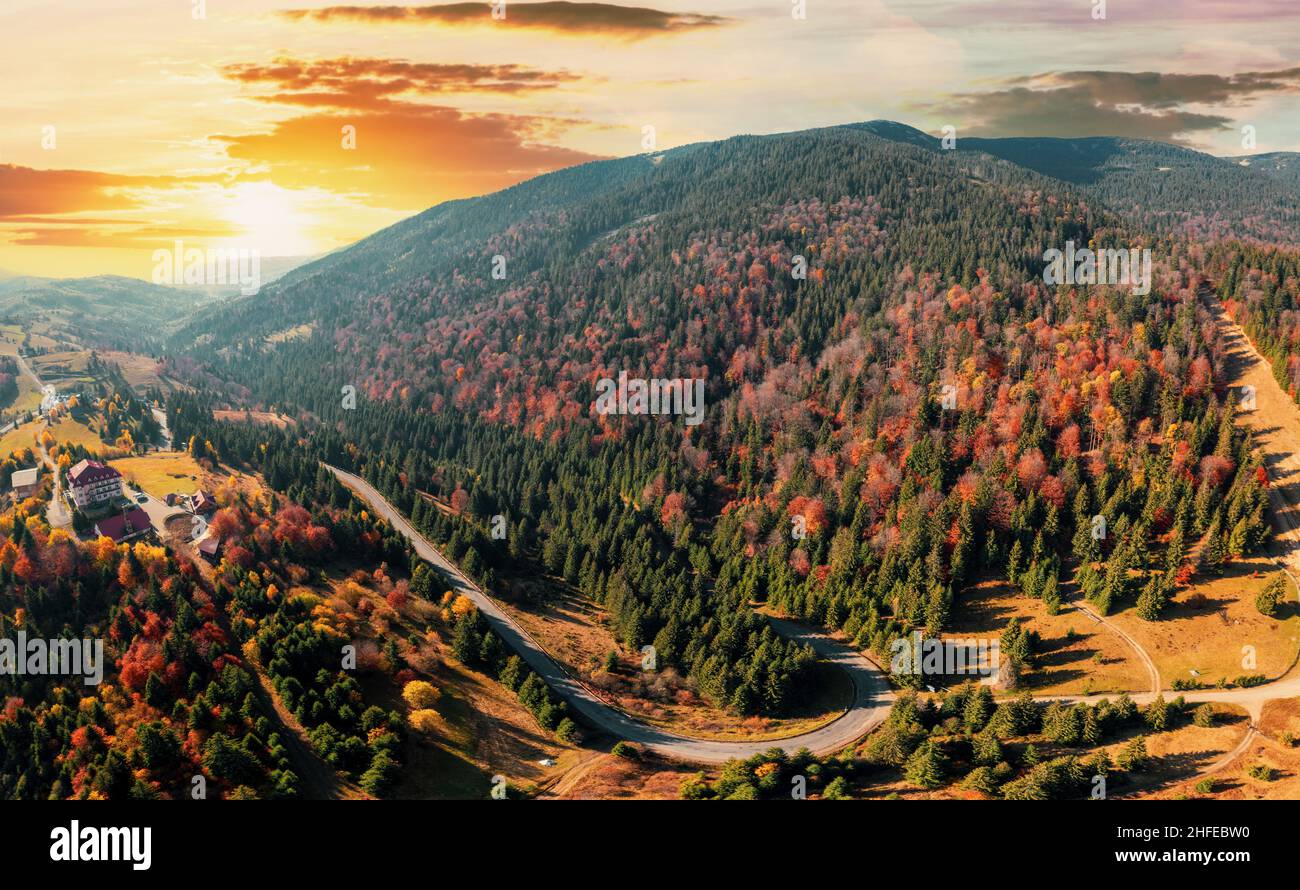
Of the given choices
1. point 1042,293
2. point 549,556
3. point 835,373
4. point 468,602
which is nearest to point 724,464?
point 835,373

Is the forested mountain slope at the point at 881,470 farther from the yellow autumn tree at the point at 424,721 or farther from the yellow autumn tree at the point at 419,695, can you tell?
the yellow autumn tree at the point at 424,721

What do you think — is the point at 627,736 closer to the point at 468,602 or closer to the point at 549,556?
the point at 468,602

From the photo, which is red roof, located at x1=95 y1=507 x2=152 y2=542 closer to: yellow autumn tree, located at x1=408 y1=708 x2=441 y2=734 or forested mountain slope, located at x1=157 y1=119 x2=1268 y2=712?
forested mountain slope, located at x1=157 y1=119 x2=1268 y2=712

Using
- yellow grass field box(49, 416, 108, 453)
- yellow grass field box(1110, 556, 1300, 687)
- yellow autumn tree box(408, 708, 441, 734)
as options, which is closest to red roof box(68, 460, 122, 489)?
yellow grass field box(49, 416, 108, 453)

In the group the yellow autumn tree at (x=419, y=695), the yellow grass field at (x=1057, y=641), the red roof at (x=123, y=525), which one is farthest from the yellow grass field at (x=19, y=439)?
the yellow grass field at (x=1057, y=641)

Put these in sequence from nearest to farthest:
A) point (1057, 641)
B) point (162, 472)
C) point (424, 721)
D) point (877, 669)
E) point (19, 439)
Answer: point (424, 721) < point (1057, 641) < point (877, 669) < point (162, 472) < point (19, 439)

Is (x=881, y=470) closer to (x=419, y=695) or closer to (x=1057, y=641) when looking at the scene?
(x=1057, y=641)

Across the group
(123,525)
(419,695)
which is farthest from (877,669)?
(123,525)
